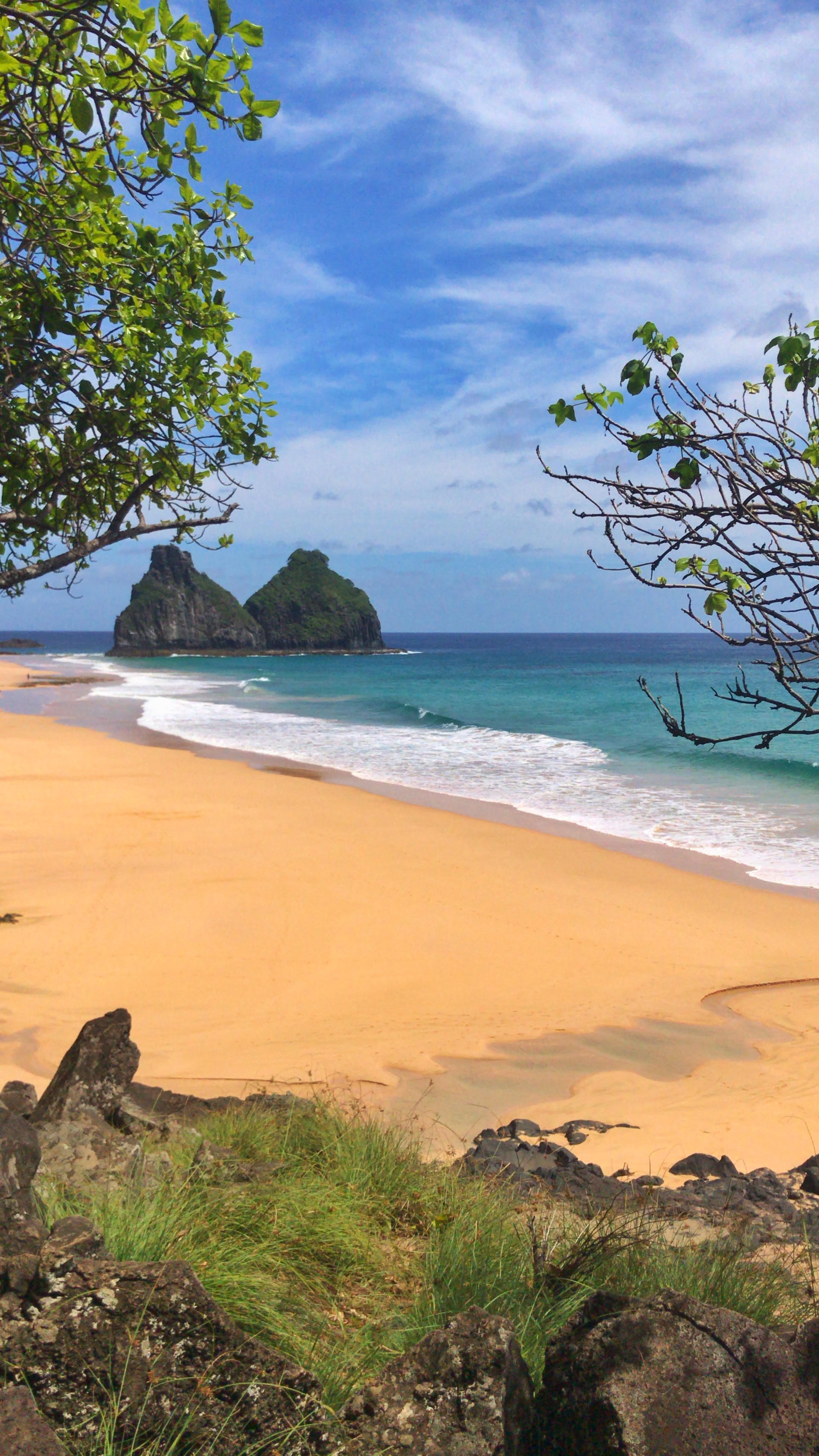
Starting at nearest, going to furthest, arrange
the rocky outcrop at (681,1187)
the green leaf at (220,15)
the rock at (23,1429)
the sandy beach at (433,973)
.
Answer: the rock at (23,1429), the green leaf at (220,15), the rocky outcrop at (681,1187), the sandy beach at (433,973)

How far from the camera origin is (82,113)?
153 inches

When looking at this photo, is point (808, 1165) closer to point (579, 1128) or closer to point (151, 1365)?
point (579, 1128)

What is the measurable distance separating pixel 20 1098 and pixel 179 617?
13277cm

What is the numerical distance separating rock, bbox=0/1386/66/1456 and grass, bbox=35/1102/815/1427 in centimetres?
85

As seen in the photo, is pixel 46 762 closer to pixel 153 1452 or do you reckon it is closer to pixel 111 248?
pixel 111 248

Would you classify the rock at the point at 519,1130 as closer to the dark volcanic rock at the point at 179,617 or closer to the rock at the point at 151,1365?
the rock at the point at 151,1365

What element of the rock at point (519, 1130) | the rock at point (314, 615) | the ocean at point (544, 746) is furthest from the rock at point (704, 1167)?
the rock at point (314, 615)

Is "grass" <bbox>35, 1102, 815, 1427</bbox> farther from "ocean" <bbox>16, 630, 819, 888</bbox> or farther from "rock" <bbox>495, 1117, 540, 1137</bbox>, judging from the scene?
"ocean" <bbox>16, 630, 819, 888</bbox>

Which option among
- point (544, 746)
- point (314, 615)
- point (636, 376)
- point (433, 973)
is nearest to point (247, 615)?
point (314, 615)

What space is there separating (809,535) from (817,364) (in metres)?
0.54

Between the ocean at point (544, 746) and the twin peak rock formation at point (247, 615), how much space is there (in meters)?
51.5

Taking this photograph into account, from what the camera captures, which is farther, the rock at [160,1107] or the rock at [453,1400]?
the rock at [160,1107]

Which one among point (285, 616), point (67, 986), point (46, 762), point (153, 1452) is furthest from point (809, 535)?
point (285, 616)

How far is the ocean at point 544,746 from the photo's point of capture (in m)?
18.5
